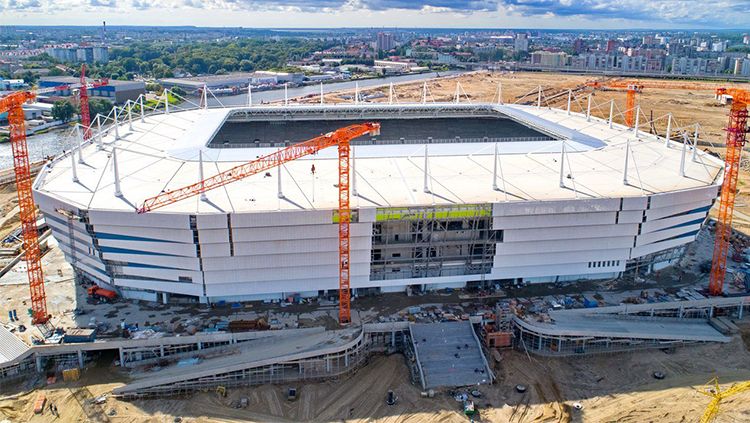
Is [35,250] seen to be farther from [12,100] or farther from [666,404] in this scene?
[666,404]

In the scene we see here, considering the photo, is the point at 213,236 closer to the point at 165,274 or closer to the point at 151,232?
the point at 151,232

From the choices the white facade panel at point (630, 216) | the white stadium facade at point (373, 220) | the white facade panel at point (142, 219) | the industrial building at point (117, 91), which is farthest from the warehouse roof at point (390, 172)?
the industrial building at point (117, 91)

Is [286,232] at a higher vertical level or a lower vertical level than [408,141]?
lower

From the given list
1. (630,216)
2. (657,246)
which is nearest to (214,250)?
(630,216)

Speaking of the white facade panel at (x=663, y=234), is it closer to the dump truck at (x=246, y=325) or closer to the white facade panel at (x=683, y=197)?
the white facade panel at (x=683, y=197)

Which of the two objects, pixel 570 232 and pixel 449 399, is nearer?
pixel 449 399

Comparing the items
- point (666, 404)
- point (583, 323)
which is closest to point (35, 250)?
point (583, 323)
